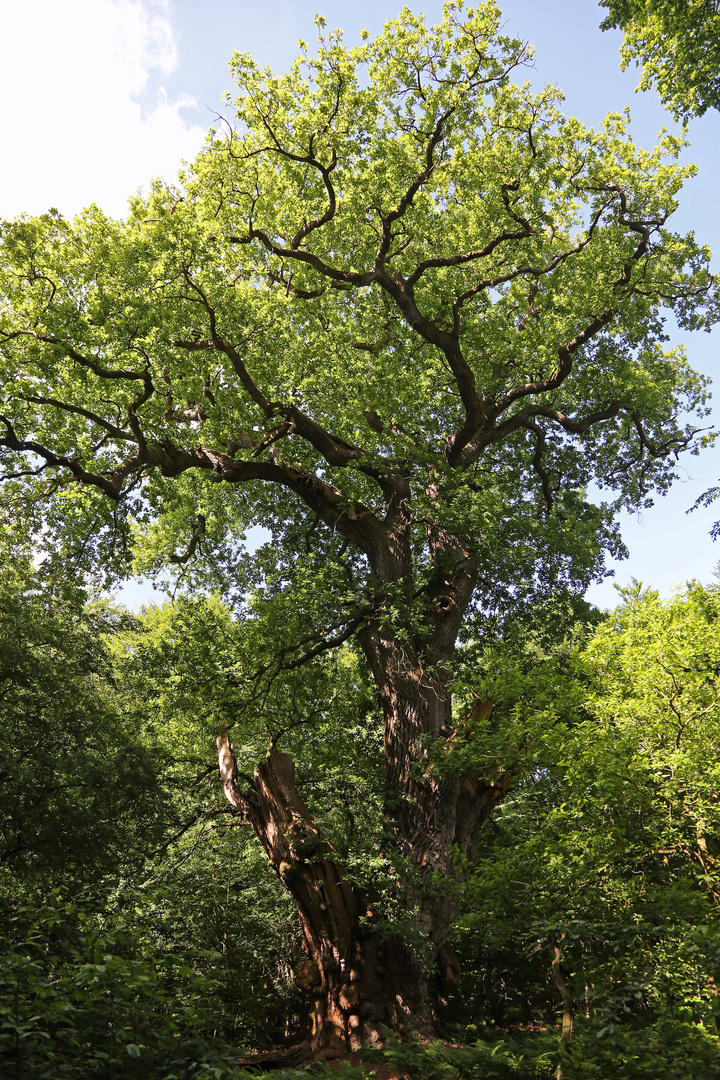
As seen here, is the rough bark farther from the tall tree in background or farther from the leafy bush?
the leafy bush

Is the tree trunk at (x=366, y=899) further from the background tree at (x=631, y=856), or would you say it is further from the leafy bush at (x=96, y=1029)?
the leafy bush at (x=96, y=1029)

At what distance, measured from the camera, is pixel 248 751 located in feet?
36.7

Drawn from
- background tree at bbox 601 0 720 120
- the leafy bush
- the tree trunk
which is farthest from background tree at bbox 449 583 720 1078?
background tree at bbox 601 0 720 120

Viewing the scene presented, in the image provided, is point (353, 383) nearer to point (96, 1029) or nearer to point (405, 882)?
point (405, 882)

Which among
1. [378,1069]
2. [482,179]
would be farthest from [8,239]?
[378,1069]

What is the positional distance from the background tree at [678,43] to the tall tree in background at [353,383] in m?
2.39

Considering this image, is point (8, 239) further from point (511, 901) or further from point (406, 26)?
point (511, 901)

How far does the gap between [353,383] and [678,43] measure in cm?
567

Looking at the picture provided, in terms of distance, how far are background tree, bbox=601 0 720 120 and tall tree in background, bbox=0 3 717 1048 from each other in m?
2.39

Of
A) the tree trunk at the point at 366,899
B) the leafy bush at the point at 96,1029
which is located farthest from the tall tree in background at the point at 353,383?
the leafy bush at the point at 96,1029

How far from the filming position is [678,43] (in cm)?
780

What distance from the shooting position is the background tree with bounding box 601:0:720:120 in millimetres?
7418

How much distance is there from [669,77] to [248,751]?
10.9 metres

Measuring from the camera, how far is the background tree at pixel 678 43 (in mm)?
7418
